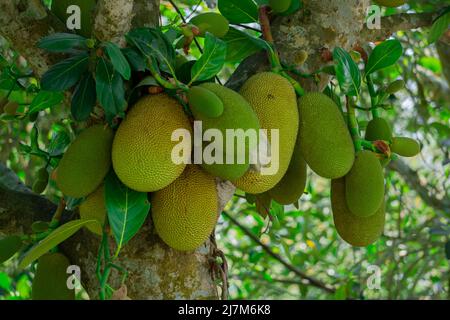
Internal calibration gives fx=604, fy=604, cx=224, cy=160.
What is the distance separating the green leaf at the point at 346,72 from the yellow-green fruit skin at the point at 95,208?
0.48 metres

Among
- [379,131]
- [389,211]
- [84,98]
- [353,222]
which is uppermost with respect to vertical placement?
[84,98]

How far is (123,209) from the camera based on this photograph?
96 centimetres

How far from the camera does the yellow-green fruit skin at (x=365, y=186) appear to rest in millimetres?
1131

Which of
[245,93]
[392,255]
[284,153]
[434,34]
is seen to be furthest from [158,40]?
[392,255]

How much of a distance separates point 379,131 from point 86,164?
61 centimetres

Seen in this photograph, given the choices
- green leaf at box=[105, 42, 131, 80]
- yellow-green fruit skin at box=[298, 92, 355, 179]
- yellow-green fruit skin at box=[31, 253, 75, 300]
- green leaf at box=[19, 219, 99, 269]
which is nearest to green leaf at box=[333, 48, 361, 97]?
yellow-green fruit skin at box=[298, 92, 355, 179]

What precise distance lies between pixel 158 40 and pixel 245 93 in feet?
0.59

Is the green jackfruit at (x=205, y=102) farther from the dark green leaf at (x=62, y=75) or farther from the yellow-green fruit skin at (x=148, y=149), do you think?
the dark green leaf at (x=62, y=75)

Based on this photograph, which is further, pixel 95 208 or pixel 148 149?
pixel 95 208

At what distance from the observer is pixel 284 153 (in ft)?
3.40

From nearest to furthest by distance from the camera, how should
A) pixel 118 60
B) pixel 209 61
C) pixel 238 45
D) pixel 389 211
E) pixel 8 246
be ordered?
pixel 118 60 < pixel 209 61 < pixel 8 246 < pixel 238 45 < pixel 389 211

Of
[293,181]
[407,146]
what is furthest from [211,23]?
[407,146]

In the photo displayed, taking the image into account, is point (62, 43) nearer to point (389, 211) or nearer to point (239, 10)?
point (239, 10)

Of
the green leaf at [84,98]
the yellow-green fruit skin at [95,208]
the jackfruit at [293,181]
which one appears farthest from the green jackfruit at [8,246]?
the jackfruit at [293,181]
